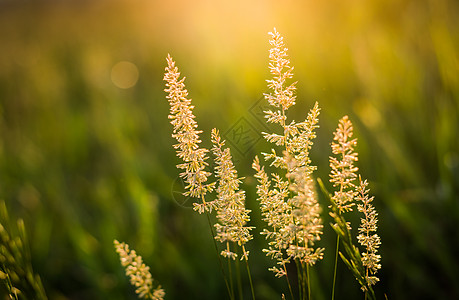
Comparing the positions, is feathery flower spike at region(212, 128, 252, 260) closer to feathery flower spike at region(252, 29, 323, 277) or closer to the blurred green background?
feathery flower spike at region(252, 29, 323, 277)

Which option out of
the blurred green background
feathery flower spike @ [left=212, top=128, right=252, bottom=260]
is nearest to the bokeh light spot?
the blurred green background

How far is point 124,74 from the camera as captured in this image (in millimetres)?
2162

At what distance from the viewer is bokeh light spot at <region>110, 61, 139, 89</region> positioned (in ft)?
6.59

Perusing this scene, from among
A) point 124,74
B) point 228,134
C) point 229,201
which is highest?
point 124,74

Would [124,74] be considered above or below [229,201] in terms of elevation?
above

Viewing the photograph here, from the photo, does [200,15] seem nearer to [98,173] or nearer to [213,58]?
[213,58]

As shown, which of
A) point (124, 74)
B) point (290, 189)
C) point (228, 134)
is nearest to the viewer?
point (290, 189)

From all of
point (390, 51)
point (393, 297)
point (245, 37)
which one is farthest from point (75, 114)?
point (393, 297)

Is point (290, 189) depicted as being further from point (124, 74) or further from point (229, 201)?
point (124, 74)

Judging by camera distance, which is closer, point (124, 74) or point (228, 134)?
point (228, 134)

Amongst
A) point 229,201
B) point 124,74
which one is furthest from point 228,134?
point 124,74

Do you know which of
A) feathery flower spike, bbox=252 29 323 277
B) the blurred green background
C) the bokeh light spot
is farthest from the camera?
the bokeh light spot

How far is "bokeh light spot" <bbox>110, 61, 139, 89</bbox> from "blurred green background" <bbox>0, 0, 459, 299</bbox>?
0.01m

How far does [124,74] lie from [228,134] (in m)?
1.23
